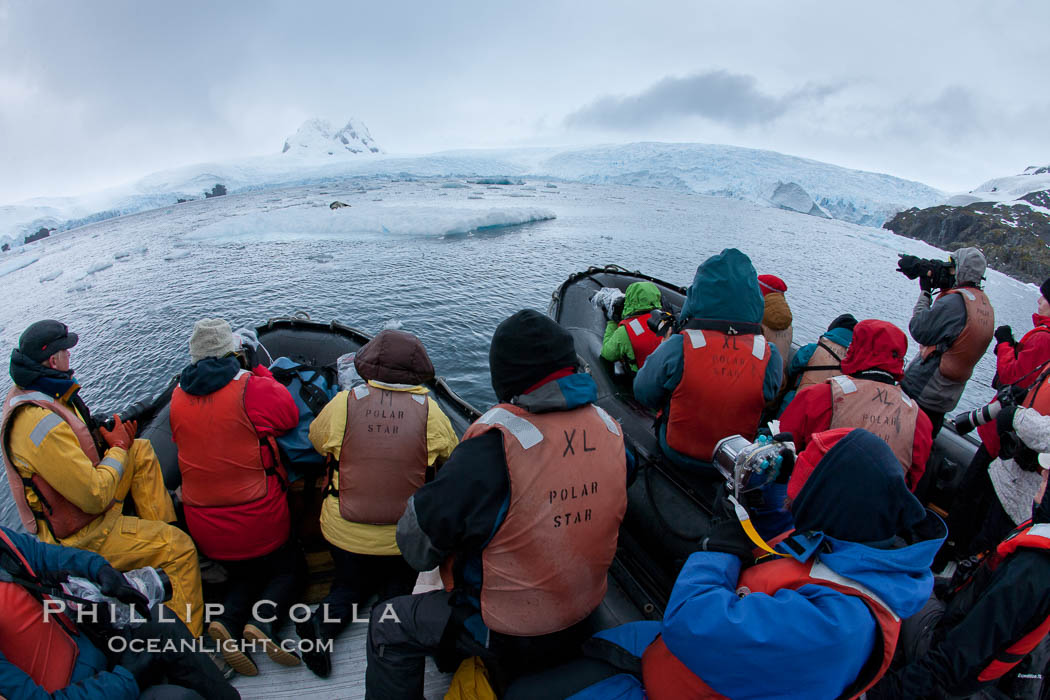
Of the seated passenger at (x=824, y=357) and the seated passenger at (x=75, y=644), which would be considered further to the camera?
the seated passenger at (x=824, y=357)

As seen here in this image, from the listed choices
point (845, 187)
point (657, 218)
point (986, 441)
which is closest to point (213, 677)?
point (986, 441)

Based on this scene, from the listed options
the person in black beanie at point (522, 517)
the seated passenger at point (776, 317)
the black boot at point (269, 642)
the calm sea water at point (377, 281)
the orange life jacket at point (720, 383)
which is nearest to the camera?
the person in black beanie at point (522, 517)

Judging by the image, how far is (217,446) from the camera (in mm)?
2324

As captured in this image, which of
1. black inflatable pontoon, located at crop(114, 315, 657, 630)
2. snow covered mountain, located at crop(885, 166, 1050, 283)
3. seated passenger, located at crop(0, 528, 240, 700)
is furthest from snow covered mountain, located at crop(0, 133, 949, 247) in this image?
seated passenger, located at crop(0, 528, 240, 700)

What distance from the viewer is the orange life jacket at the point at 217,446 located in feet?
7.59

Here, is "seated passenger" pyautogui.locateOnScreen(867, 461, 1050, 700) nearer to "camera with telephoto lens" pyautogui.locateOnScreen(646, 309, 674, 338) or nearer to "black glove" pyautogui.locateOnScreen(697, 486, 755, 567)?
"black glove" pyautogui.locateOnScreen(697, 486, 755, 567)

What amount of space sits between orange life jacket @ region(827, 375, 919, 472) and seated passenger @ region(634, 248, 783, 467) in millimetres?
388

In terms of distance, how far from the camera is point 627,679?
151 cm

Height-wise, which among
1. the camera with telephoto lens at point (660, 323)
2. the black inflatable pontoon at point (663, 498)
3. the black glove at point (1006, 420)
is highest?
the camera with telephoto lens at point (660, 323)

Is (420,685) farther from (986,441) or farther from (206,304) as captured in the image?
(206,304)

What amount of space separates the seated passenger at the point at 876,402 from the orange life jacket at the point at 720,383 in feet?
0.84

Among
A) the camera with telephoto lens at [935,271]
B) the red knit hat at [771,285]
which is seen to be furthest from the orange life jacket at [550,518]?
the camera with telephoto lens at [935,271]

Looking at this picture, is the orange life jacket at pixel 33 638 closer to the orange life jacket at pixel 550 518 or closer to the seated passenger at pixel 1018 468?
the orange life jacket at pixel 550 518

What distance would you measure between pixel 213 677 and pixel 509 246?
15.5m
